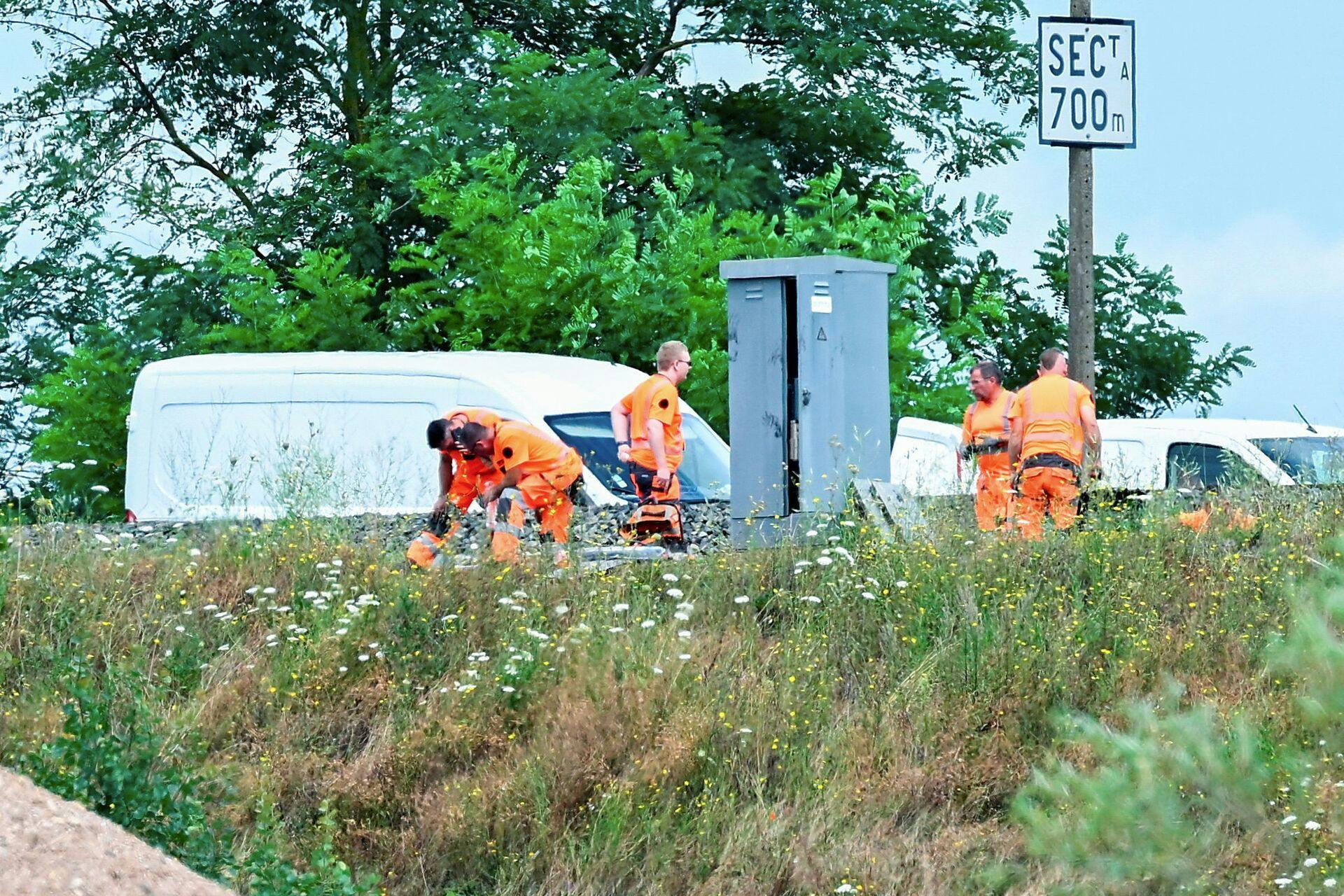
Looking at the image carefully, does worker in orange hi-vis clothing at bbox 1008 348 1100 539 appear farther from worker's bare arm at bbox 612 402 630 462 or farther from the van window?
worker's bare arm at bbox 612 402 630 462

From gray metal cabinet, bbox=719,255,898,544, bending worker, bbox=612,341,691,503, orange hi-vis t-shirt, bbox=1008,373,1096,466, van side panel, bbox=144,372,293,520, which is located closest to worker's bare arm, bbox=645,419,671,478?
bending worker, bbox=612,341,691,503

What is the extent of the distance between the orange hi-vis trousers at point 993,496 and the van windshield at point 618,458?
6.76 ft

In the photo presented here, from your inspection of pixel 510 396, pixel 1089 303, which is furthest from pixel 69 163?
pixel 1089 303

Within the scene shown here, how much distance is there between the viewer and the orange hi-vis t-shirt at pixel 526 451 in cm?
1191

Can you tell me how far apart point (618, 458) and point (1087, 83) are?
5471mm

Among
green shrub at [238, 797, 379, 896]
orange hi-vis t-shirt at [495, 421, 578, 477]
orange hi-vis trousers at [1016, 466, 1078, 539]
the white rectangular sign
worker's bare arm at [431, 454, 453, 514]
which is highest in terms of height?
the white rectangular sign

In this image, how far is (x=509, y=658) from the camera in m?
9.05

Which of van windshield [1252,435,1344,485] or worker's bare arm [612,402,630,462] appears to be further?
van windshield [1252,435,1344,485]

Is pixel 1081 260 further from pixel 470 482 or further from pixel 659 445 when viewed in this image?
pixel 470 482

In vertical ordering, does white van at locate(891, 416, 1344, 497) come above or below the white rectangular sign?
below

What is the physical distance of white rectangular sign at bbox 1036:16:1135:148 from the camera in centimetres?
1541

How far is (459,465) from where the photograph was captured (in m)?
12.3

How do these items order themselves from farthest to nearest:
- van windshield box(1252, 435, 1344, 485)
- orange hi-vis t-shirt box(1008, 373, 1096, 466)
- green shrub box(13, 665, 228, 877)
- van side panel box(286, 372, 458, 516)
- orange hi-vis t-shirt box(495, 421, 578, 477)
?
1. van side panel box(286, 372, 458, 516)
2. van windshield box(1252, 435, 1344, 485)
3. orange hi-vis t-shirt box(1008, 373, 1096, 466)
4. orange hi-vis t-shirt box(495, 421, 578, 477)
5. green shrub box(13, 665, 228, 877)

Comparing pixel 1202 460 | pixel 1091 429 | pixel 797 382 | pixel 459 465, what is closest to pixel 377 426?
pixel 459 465
